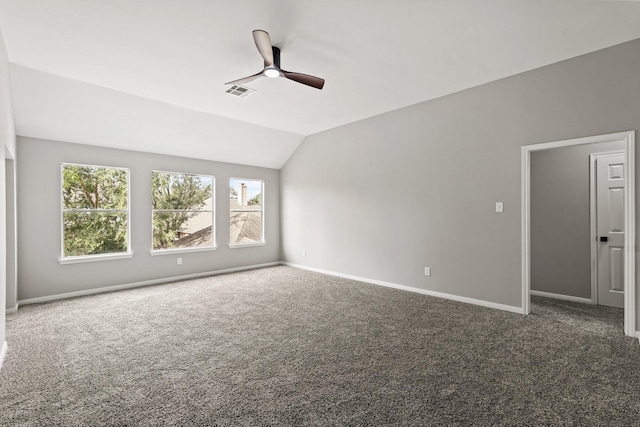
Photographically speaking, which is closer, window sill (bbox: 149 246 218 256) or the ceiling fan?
the ceiling fan

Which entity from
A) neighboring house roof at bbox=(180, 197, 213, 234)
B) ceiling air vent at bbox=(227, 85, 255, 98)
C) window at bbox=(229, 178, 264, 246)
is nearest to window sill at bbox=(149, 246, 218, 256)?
neighboring house roof at bbox=(180, 197, 213, 234)

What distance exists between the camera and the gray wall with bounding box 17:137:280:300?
4430 mm

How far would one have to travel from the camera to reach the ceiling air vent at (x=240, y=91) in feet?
13.5

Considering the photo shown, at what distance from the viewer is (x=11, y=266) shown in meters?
3.88

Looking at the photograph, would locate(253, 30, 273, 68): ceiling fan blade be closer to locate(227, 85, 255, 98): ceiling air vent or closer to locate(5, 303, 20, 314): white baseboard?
locate(227, 85, 255, 98): ceiling air vent

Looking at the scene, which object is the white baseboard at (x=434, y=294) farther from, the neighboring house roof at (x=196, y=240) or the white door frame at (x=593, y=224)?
the neighboring house roof at (x=196, y=240)

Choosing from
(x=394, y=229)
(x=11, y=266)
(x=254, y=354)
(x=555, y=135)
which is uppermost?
(x=555, y=135)

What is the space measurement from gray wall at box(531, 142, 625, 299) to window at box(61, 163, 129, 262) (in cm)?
655

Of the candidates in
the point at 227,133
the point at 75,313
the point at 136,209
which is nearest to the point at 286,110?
the point at 227,133

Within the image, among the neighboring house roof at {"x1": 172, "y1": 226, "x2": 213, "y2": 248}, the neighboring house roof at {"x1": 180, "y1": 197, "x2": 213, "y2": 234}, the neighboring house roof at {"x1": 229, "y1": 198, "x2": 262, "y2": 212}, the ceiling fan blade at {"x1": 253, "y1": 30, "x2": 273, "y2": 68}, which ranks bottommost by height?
the neighboring house roof at {"x1": 172, "y1": 226, "x2": 213, "y2": 248}

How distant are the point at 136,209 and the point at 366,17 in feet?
15.5

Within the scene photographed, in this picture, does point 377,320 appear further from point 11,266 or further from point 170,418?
point 11,266

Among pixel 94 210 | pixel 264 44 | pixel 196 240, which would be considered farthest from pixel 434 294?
pixel 94 210

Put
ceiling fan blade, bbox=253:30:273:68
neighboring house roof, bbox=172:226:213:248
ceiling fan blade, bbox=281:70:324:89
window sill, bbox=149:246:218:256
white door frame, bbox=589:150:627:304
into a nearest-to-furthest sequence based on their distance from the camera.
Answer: ceiling fan blade, bbox=253:30:273:68
ceiling fan blade, bbox=281:70:324:89
white door frame, bbox=589:150:627:304
window sill, bbox=149:246:218:256
neighboring house roof, bbox=172:226:213:248
